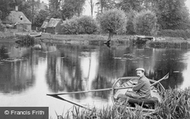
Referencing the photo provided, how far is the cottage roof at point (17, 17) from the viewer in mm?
81069

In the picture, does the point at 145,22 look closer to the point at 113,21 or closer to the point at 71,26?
the point at 113,21

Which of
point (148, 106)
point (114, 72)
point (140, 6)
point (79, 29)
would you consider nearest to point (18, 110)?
point (148, 106)

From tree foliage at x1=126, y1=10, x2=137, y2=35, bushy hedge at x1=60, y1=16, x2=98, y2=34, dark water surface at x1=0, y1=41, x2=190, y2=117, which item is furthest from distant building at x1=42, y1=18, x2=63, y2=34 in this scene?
dark water surface at x1=0, y1=41, x2=190, y2=117

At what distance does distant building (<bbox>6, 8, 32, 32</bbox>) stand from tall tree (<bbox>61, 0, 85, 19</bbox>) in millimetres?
12048

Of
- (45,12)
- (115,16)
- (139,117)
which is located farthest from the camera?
(45,12)

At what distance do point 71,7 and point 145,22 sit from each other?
25.8 m

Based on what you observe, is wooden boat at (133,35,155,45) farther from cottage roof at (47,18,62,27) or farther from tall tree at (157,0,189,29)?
cottage roof at (47,18,62,27)

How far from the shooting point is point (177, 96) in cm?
1216

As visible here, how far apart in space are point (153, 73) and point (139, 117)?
16.7 metres

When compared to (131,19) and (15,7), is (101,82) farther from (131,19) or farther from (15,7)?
(15,7)

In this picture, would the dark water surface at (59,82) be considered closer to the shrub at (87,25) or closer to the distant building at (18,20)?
the shrub at (87,25)

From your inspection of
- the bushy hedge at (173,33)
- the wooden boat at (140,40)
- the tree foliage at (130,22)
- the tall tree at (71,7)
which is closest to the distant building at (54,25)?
the tall tree at (71,7)

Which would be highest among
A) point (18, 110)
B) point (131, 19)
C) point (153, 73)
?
point (131, 19)

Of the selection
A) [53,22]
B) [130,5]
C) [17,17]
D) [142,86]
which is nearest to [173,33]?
[130,5]
